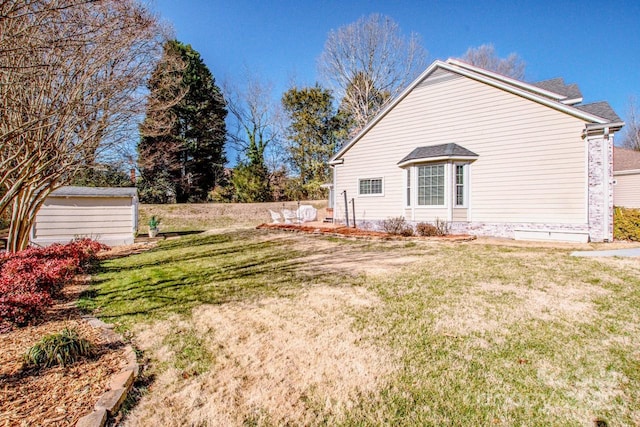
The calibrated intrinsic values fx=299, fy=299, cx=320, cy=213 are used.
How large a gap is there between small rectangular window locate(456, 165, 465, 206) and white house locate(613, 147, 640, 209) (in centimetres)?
1209

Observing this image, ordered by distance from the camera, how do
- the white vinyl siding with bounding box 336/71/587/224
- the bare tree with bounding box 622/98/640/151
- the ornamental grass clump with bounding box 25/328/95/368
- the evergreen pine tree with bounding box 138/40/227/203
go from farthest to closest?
1. the bare tree with bounding box 622/98/640/151
2. the evergreen pine tree with bounding box 138/40/227/203
3. the white vinyl siding with bounding box 336/71/587/224
4. the ornamental grass clump with bounding box 25/328/95/368

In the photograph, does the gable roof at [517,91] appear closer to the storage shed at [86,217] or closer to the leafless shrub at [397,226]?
the leafless shrub at [397,226]

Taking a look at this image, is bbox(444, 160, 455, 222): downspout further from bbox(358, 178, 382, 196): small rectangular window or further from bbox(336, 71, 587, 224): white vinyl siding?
bbox(358, 178, 382, 196): small rectangular window

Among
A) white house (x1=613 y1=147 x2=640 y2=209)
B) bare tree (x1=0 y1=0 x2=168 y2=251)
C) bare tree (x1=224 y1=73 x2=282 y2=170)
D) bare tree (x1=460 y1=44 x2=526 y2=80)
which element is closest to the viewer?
bare tree (x1=0 y1=0 x2=168 y2=251)

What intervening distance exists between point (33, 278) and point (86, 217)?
8.00 m

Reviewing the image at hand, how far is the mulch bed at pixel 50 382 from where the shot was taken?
2169mm

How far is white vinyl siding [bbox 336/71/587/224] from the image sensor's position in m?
9.41

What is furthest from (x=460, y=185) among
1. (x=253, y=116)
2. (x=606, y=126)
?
(x=253, y=116)

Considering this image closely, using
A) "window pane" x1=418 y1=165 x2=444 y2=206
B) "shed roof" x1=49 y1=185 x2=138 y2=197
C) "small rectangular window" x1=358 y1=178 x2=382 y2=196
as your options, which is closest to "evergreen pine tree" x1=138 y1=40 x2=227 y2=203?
"shed roof" x1=49 y1=185 x2=138 y2=197

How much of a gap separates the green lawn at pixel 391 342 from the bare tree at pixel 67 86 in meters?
3.46

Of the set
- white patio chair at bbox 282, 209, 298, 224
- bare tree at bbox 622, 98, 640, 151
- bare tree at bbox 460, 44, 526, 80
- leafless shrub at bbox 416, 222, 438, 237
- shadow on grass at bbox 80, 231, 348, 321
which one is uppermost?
bare tree at bbox 460, 44, 526, 80

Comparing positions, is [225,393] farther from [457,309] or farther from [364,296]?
[457,309]

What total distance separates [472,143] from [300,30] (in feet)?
41.5

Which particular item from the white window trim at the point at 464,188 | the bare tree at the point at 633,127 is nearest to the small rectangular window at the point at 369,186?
the white window trim at the point at 464,188
